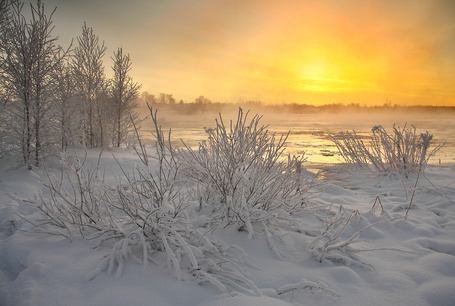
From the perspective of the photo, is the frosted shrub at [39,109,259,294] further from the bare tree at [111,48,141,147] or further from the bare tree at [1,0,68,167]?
the bare tree at [111,48,141,147]

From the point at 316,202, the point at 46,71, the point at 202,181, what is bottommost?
the point at 316,202

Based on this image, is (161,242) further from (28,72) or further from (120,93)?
(120,93)

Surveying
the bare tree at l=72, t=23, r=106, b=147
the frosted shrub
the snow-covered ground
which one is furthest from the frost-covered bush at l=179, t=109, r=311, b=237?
the bare tree at l=72, t=23, r=106, b=147

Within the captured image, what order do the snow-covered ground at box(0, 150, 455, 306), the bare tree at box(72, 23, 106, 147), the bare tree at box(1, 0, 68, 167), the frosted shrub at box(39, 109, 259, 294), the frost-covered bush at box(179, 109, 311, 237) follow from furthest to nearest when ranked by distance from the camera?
the bare tree at box(72, 23, 106, 147) < the bare tree at box(1, 0, 68, 167) < the frost-covered bush at box(179, 109, 311, 237) < the frosted shrub at box(39, 109, 259, 294) < the snow-covered ground at box(0, 150, 455, 306)

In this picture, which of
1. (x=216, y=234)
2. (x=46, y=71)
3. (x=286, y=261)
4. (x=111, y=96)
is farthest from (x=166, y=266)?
(x=111, y=96)

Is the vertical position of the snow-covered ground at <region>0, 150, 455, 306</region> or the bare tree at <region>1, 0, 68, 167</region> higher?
the bare tree at <region>1, 0, 68, 167</region>

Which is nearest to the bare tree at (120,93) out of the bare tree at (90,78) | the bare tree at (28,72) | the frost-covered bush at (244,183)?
the bare tree at (90,78)

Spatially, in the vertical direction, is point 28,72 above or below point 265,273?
above

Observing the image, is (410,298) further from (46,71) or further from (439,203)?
(46,71)

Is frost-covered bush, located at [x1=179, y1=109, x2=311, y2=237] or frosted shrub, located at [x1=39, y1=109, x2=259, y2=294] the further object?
frost-covered bush, located at [x1=179, y1=109, x2=311, y2=237]

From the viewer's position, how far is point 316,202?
3.69 metres

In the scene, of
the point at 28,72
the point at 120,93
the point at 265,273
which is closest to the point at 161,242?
the point at 265,273

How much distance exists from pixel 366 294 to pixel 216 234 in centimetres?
123

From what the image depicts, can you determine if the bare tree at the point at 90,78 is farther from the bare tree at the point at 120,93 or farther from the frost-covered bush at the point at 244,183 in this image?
the frost-covered bush at the point at 244,183
